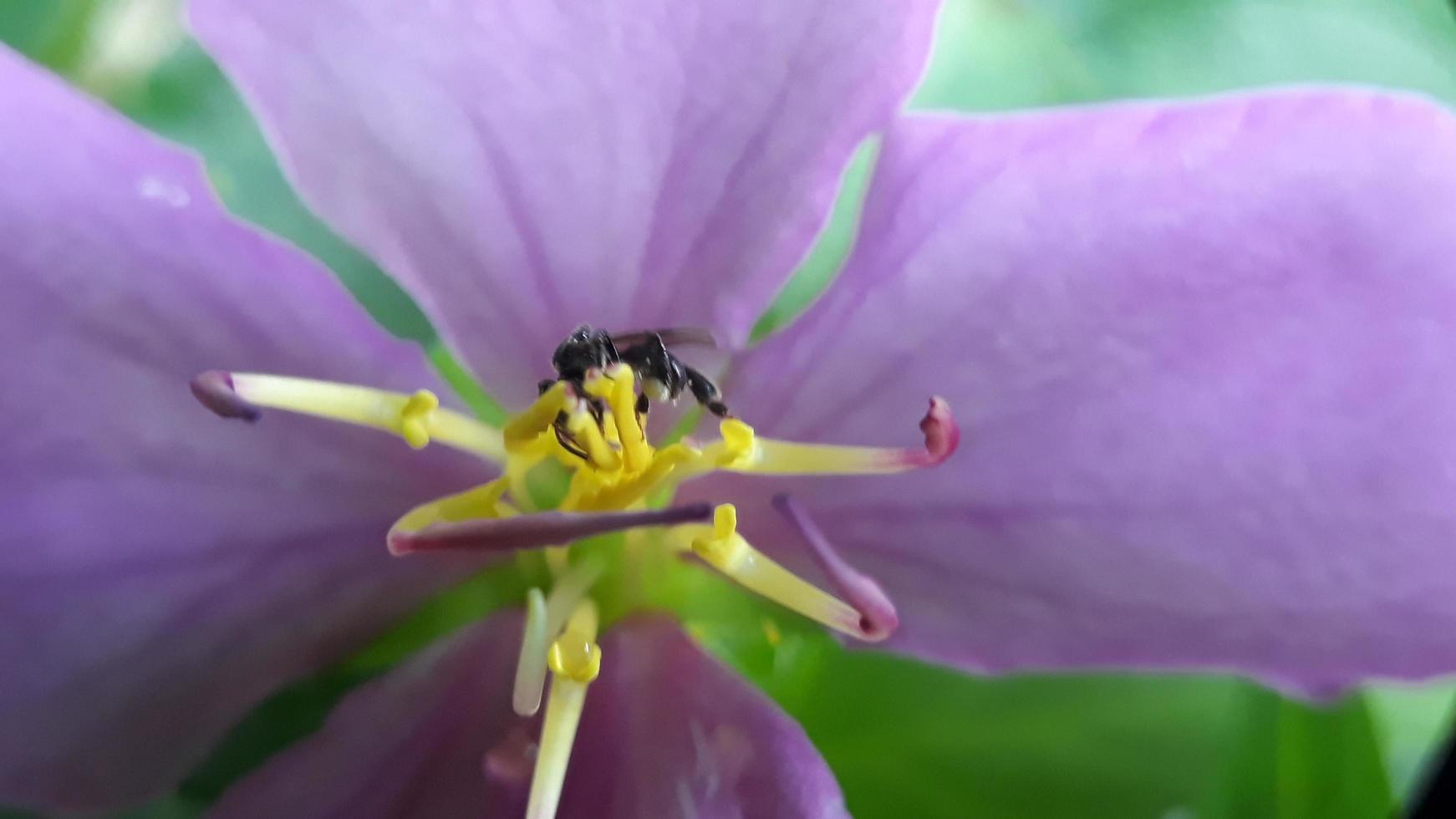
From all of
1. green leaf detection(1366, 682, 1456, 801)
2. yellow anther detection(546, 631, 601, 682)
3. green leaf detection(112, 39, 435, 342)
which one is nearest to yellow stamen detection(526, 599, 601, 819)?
yellow anther detection(546, 631, 601, 682)

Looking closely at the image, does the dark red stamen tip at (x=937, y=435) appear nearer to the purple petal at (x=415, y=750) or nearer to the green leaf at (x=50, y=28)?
the purple petal at (x=415, y=750)

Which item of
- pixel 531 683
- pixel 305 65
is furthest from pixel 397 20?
pixel 531 683

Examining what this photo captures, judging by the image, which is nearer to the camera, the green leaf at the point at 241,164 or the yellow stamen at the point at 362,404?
the yellow stamen at the point at 362,404

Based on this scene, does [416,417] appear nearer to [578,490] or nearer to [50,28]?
[578,490]

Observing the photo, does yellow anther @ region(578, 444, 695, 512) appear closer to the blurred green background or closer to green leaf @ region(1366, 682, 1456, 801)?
the blurred green background

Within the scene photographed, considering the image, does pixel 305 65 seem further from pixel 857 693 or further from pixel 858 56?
pixel 857 693

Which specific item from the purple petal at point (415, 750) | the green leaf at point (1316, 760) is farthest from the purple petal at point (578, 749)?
the green leaf at point (1316, 760)
